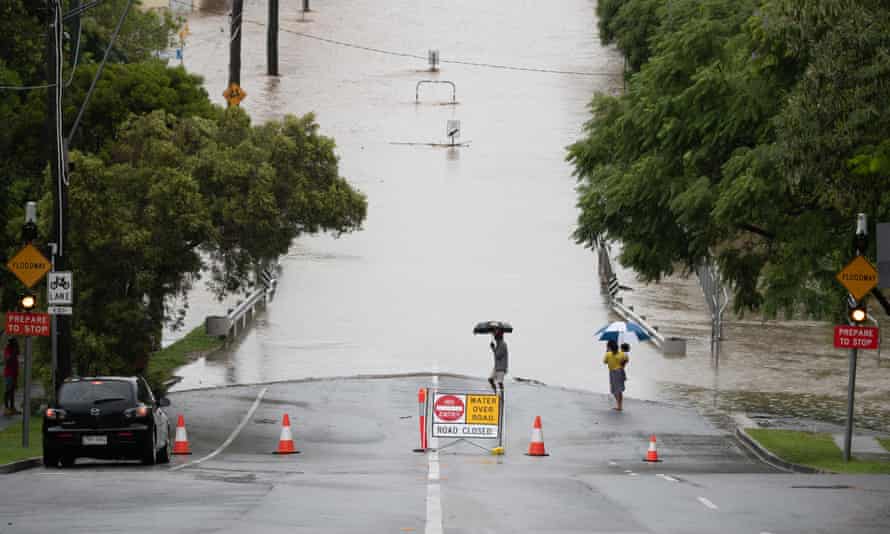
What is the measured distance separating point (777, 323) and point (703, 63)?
18.6 meters

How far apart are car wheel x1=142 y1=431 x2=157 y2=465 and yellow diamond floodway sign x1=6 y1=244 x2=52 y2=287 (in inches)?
168

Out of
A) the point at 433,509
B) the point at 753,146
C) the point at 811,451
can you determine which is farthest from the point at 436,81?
the point at 433,509

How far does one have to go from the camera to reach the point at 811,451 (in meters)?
27.5

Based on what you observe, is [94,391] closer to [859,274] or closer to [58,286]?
[58,286]

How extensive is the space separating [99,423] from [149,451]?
0.94m

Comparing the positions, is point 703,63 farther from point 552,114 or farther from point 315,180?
point 552,114

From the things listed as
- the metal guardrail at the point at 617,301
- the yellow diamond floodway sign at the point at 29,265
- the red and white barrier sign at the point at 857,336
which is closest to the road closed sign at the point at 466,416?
the red and white barrier sign at the point at 857,336

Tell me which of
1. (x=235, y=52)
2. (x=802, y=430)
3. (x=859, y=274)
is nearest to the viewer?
(x=859, y=274)

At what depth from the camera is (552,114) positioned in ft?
286

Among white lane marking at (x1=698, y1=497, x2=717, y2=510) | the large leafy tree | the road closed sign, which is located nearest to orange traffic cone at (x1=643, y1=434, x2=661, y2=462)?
the road closed sign

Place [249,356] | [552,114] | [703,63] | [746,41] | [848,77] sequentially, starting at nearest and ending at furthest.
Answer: [848,77] < [746,41] < [703,63] < [249,356] < [552,114]

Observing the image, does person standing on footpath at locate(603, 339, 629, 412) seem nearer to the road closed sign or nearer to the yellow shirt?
the yellow shirt

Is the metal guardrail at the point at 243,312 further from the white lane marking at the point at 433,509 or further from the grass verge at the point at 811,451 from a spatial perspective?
the white lane marking at the point at 433,509

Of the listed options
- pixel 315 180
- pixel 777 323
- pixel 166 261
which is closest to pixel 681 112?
pixel 315 180
